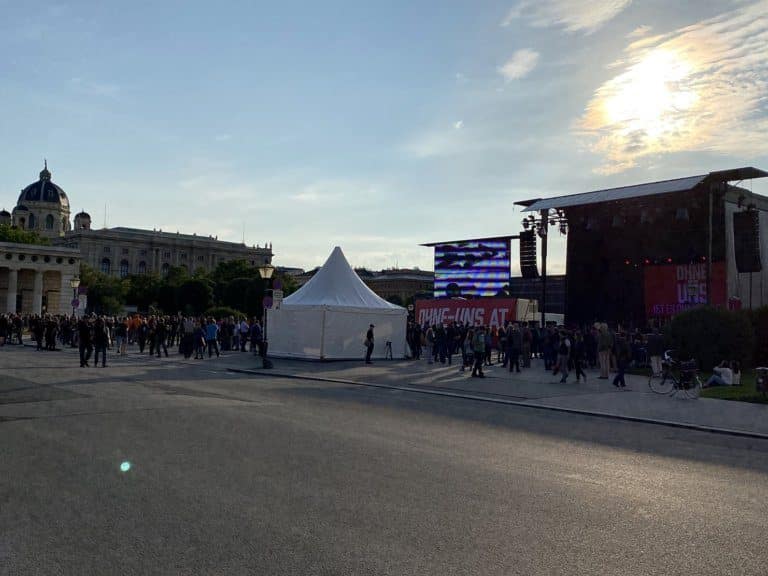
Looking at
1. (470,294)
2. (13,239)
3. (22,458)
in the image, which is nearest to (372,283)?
(13,239)

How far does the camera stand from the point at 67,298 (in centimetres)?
9488

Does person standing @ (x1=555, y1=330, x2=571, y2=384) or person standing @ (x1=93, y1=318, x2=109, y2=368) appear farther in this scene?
person standing @ (x1=93, y1=318, x2=109, y2=368)

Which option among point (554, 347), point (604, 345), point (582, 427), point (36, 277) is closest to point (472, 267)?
point (554, 347)

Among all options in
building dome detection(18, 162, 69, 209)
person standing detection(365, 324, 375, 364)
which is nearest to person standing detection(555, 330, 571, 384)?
person standing detection(365, 324, 375, 364)

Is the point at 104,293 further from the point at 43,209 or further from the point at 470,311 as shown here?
the point at 43,209

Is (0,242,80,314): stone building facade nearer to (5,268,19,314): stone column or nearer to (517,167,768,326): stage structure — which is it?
(5,268,19,314): stone column

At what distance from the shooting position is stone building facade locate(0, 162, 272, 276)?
149 metres

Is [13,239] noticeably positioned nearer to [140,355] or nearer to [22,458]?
[140,355]

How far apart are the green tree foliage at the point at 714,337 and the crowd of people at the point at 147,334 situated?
50.7 ft

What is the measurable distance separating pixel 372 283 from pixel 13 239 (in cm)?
8127

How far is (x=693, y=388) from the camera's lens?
18.4m

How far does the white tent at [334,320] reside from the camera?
29375mm

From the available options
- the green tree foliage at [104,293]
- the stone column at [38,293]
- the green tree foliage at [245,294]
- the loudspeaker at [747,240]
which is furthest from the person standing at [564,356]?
the stone column at [38,293]

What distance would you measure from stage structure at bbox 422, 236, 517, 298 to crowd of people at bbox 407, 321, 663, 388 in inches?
326
